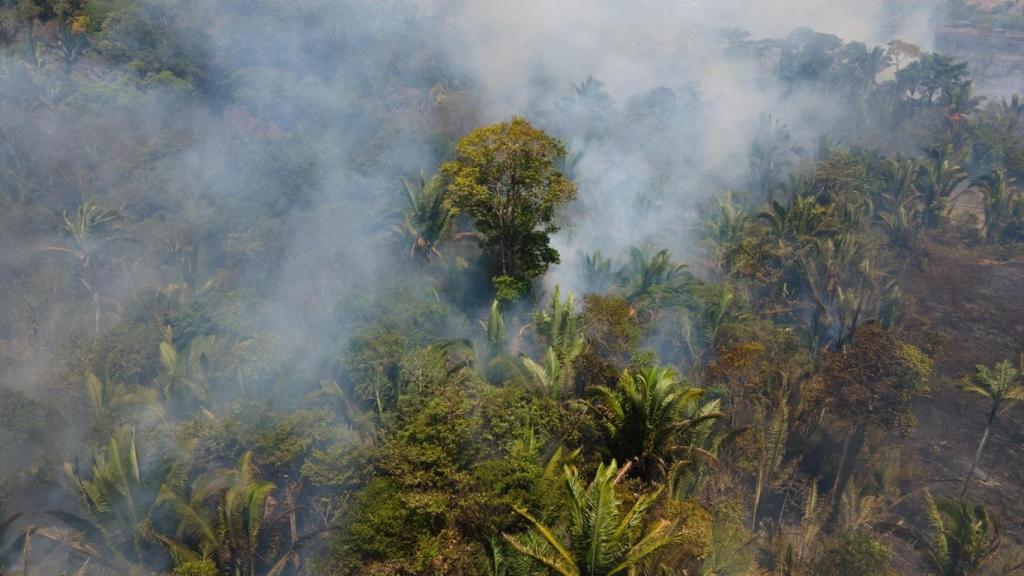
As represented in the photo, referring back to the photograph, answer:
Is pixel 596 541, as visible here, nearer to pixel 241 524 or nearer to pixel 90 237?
pixel 241 524

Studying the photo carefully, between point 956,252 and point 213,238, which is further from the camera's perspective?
point 956,252

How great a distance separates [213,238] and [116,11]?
2219 centimetres

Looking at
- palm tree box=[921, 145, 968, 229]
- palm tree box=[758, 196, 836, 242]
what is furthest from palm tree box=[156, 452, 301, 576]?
palm tree box=[921, 145, 968, 229]

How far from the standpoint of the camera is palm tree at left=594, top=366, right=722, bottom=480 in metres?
9.82

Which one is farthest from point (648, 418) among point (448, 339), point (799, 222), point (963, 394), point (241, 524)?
point (799, 222)

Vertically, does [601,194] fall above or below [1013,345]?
above

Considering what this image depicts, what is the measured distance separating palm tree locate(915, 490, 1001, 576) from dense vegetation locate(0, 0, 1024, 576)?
2.3 inches

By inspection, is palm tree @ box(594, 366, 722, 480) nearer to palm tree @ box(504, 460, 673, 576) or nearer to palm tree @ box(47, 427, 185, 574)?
palm tree @ box(504, 460, 673, 576)

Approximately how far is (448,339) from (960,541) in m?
11.1

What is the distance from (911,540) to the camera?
39.7 feet

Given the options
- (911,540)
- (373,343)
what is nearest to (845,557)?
(911,540)

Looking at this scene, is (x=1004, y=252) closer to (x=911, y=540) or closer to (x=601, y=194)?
(x=601, y=194)

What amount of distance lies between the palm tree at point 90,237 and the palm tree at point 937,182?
3368cm

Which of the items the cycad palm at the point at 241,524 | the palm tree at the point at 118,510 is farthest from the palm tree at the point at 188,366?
the cycad palm at the point at 241,524
